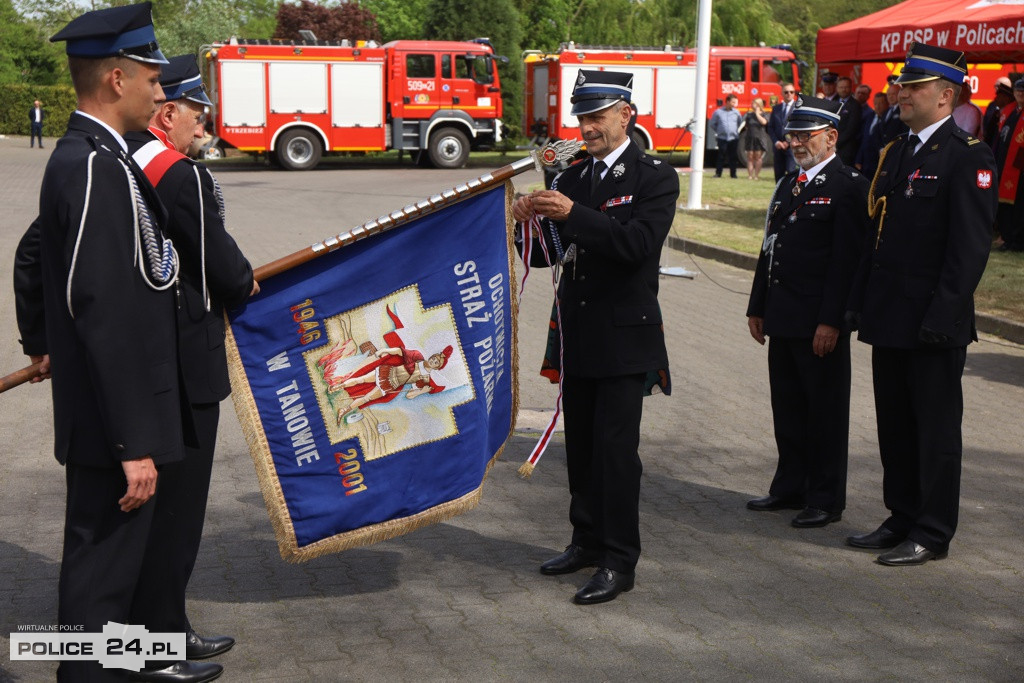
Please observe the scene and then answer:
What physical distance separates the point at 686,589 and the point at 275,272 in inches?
82.3

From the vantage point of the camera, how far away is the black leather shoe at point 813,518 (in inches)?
225

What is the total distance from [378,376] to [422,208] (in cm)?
66

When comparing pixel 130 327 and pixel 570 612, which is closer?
pixel 130 327

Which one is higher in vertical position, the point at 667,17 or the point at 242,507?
the point at 667,17

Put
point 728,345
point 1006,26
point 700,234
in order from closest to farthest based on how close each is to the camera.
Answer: point 728,345 → point 1006,26 → point 700,234

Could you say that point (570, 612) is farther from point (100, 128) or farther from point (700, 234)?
point (700, 234)

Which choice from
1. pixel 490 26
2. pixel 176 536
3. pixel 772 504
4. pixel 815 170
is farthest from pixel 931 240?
pixel 490 26

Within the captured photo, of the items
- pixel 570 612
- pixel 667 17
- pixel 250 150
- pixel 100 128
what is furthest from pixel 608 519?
pixel 667 17

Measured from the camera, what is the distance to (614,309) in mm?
4809

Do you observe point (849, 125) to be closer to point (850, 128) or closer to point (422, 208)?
point (850, 128)

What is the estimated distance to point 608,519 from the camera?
4801 mm

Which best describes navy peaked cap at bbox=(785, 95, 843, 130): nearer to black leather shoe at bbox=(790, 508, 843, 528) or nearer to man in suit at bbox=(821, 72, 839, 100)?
black leather shoe at bbox=(790, 508, 843, 528)

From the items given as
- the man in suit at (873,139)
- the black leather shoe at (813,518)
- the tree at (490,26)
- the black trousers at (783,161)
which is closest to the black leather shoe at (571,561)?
the black leather shoe at (813,518)

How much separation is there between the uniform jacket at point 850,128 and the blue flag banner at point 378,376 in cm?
1404
